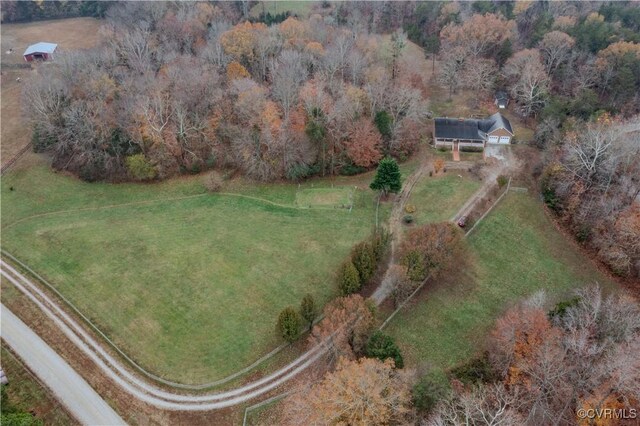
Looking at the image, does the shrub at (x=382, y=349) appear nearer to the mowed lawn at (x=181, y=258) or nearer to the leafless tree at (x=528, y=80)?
the mowed lawn at (x=181, y=258)

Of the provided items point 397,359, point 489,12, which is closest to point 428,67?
point 489,12

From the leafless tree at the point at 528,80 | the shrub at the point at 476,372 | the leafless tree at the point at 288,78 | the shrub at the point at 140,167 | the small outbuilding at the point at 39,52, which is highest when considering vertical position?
the small outbuilding at the point at 39,52

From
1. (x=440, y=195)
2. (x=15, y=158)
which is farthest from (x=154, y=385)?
(x=15, y=158)

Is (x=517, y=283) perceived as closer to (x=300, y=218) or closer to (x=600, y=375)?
(x=600, y=375)

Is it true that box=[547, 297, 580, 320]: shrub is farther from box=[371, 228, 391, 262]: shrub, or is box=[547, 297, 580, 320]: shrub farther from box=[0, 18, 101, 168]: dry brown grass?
box=[0, 18, 101, 168]: dry brown grass

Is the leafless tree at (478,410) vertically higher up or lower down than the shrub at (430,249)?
lower down

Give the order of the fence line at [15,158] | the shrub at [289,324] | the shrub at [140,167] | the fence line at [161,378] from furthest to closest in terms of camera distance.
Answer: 1. the fence line at [15,158]
2. the shrub at [140,167]
3. the shrub at [289,324]
4. the fence line at [161,378]

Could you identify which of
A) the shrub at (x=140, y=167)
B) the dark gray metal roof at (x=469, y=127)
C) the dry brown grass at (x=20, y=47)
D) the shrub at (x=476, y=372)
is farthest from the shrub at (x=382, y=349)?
the dry brown grass at (x=20, y=47)
